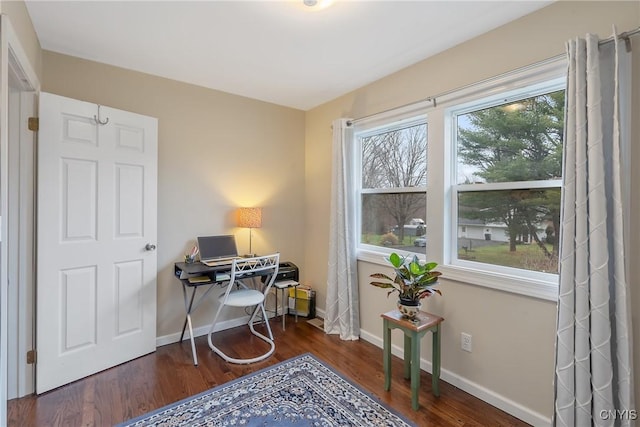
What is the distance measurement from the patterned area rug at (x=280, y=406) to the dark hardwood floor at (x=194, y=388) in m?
0.10

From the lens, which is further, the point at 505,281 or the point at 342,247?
the point at 342,247

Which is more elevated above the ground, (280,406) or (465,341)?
(465,341)

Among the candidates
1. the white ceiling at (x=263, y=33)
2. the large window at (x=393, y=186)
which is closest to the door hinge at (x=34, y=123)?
the white ceiling at (x=263, y=33)

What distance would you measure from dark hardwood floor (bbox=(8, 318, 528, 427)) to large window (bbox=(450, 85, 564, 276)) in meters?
0.96

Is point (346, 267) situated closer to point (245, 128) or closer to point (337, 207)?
point (337, 207)

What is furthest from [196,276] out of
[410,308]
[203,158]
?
[410,308]

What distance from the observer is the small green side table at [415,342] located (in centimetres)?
193

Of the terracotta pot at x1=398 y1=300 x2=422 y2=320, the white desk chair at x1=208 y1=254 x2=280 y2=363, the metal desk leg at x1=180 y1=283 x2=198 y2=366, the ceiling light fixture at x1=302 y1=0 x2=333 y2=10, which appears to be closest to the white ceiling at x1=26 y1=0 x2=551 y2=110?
the ceiling light fixture at x1=302 y1=0 x2=333 y2=10

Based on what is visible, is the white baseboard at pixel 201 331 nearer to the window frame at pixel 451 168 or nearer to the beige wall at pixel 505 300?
the beige wall at pixel 505 300

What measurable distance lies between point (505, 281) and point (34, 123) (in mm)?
3309

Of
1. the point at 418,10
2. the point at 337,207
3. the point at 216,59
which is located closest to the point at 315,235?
the point at 337,207

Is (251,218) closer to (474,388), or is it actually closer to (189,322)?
(189,322)

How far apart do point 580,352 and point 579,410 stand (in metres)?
0.28

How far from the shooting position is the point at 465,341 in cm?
213
